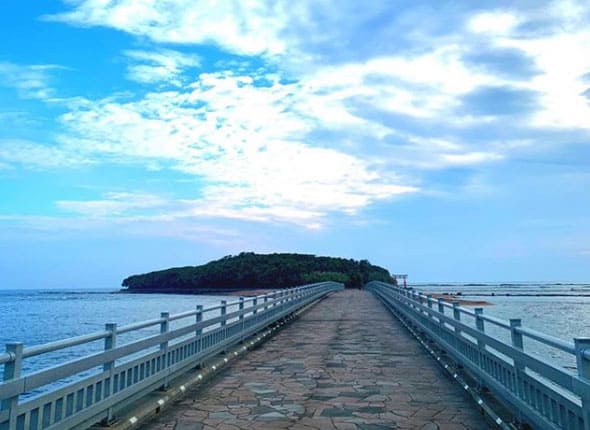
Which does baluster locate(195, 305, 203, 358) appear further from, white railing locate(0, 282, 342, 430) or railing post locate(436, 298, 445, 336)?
railing post locate(436, 298, 445, 336)

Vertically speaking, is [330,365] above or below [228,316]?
below

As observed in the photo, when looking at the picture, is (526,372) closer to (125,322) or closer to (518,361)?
(518,361)

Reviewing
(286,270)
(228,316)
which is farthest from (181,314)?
(286,270)

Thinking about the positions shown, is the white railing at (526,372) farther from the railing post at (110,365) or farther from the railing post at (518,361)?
the railing post at (110,365)

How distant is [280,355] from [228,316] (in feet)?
4.47

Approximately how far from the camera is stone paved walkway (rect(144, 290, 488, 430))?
6340mm

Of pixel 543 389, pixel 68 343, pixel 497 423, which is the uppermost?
pixel 68 343

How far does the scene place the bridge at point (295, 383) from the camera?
4707 millimetres

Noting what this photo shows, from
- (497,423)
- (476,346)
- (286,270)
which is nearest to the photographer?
(497,423)

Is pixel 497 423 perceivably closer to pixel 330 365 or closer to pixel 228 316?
pixel 330 365

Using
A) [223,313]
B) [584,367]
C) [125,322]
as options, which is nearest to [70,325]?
[125,322]

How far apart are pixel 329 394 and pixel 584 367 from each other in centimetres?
422

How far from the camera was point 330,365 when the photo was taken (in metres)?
10.3

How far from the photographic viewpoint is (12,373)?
14.1ft
